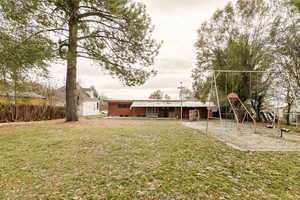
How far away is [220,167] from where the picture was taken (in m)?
3.74

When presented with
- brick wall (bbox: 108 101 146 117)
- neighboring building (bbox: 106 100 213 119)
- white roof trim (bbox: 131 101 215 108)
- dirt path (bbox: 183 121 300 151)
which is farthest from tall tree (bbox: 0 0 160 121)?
brick wall (bbox: 108 101 146 117)

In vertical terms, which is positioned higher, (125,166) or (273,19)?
(273,19)

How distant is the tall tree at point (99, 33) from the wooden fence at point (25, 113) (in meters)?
5.52

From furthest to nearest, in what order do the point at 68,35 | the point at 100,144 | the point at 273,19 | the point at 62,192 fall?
1. the point at 273,19
2. the point at 68,35
3. the point at 100,144
4. the point at 62,192

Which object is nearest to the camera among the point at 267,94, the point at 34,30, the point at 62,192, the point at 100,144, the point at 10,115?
the point at 62,192

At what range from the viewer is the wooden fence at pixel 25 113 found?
12.6 meters

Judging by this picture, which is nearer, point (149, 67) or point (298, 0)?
point (298, 0)

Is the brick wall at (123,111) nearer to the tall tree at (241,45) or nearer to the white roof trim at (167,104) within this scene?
the white roof trim at (167,104)

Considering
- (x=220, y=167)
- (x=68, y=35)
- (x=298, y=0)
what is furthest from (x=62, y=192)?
(x=298, y=0)

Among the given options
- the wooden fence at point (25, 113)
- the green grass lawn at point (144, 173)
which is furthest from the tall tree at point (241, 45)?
the wooden fence at point (25, 113)

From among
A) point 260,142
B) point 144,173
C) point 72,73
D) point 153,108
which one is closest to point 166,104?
point 153,108

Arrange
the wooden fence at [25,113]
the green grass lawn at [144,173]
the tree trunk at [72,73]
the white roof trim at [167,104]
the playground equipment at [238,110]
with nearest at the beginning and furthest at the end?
the green grass lawn at [144,173] < the playground equipment at [238,110] < the tree trunk at [72,73] < the wooden fence at [25,113] < the white roof trim at [167,104]

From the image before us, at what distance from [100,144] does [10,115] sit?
12598 mm

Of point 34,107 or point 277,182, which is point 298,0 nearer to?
point 277,182
